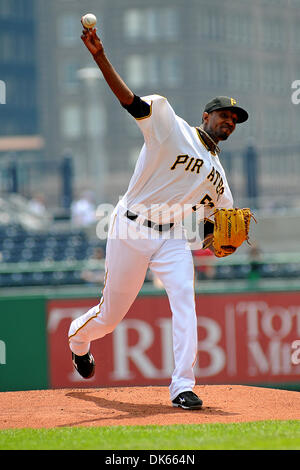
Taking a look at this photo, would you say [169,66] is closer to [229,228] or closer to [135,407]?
[229,228]

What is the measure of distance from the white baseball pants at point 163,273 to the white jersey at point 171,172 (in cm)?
11

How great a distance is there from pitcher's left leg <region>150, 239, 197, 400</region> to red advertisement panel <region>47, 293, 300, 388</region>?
3011mm

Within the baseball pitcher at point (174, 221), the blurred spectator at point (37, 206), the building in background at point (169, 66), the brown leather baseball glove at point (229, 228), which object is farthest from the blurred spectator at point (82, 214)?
the building in background at point (169, 66)

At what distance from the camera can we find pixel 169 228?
5633 mm

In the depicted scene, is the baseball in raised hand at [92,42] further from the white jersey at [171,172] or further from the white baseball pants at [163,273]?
the white baseball pants at [163,273]

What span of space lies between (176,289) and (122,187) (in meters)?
48.5

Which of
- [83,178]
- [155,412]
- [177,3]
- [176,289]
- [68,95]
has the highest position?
[177,3]

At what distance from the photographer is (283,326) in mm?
8602

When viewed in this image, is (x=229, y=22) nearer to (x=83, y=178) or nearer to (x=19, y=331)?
(x=83, y=178)

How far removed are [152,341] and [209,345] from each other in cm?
52

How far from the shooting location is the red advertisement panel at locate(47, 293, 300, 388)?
8.57m

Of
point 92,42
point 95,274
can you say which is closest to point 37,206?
point 95,274

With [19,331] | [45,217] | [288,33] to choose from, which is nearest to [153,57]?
[288,33]

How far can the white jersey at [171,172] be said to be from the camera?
5.30 m
